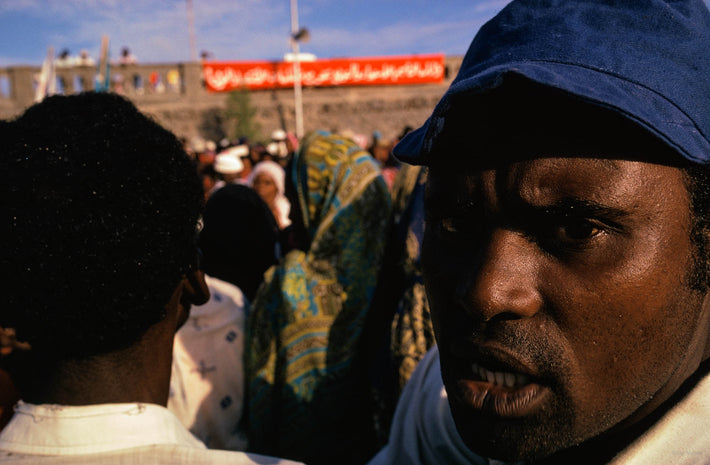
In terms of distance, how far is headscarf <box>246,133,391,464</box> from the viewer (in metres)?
2.33

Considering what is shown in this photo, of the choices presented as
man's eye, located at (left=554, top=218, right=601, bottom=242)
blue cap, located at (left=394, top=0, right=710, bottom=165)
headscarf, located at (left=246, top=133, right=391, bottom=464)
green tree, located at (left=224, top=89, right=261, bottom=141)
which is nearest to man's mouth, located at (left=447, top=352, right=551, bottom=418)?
man's eye, located at (left=554, top=218, right=601, bottom=242)

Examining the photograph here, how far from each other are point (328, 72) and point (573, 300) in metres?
23.0

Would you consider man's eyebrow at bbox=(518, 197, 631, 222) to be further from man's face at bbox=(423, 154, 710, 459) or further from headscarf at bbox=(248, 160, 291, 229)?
headscarf at bbox=(248, 160, 291, 229)

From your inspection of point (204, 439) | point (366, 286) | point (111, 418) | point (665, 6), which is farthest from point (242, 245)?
point (665, 6)

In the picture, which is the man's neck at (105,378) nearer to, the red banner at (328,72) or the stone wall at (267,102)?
the stone wall at (267,102)

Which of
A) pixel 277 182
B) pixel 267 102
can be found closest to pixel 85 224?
pixel 277 182

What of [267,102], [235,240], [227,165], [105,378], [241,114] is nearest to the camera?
[105,378]

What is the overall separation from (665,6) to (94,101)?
46.3 inches

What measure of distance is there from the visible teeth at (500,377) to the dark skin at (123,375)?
81 cm

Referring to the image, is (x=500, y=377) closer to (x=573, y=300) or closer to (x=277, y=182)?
(x=573, y=300)

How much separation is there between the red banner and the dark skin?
70.3 feet

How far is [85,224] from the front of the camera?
1.08 metres

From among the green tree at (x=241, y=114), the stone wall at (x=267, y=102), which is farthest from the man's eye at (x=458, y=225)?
the stone wall at (x=267, y=102)

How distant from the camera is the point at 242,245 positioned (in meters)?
3.01
